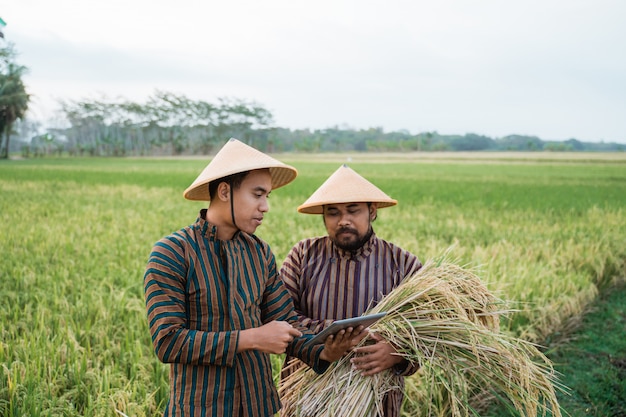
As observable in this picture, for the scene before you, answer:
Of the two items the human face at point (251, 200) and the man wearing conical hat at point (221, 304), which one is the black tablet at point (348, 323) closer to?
the man wearing conical hat at point (221, 304)

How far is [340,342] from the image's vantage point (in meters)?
1.67

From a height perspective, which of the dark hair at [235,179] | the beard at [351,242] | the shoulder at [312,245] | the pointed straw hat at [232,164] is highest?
the pointed straw hat at [232,164]

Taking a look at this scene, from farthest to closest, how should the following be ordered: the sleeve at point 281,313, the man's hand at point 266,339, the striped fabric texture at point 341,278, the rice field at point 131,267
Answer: the rice field at point 131,267 < the striped fabric texture at point 341,278 < the sleeve at point 281,313 < the man's hand at point 266,339

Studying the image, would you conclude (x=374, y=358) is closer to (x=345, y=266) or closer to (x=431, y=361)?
(x=431, y=361)

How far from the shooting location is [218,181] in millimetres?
1657

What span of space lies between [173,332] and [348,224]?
2.57ft

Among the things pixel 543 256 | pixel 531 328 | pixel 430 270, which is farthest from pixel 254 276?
pixel 543 256

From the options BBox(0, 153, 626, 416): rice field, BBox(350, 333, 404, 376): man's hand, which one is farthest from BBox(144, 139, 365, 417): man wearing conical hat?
BBox(0, 153, 626, 416): rice field

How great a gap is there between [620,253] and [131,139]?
8351 centimetres

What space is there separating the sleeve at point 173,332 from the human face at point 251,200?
223 millimetres

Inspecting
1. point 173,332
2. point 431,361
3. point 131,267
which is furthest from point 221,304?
point 131,267

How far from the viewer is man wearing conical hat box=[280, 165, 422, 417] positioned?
2020 millimetres

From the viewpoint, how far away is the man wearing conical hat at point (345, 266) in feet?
6.63

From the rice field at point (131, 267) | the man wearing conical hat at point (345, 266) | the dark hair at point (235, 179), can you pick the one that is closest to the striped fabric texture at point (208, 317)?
the dark hair at point (235, 179)
